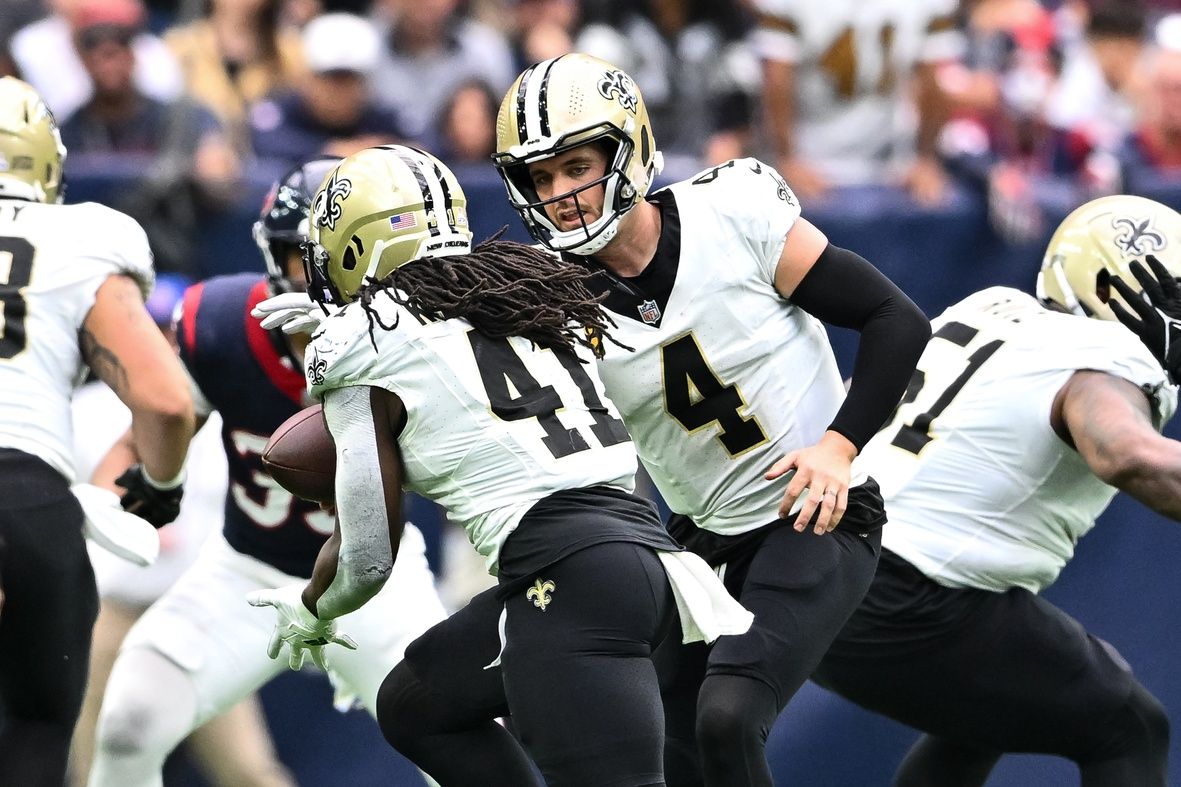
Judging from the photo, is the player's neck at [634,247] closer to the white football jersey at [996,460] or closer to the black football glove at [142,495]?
the white football jersey at [996,460]

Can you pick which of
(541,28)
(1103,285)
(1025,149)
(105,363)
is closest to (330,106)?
(541,28)

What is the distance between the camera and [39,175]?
4.06 meters

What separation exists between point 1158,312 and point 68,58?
3.89m

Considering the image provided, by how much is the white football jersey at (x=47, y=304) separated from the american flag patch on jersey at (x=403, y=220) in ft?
3.05

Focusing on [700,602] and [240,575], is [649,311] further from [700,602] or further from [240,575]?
[240,575]

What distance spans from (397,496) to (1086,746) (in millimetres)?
1751

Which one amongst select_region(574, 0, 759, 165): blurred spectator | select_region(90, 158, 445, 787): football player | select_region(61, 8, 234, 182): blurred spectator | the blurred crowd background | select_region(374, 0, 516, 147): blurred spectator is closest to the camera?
select_region(90, 158, 445, 787): football player

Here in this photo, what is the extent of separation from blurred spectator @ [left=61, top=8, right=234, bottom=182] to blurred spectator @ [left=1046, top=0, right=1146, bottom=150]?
3.35m

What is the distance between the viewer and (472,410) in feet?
10.3

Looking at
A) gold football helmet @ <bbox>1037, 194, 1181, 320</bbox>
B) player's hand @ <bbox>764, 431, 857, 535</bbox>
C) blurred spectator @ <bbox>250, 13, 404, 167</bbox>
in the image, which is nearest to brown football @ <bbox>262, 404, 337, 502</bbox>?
player's hand @ <bbox>764, 431, 857, 535</bbox>

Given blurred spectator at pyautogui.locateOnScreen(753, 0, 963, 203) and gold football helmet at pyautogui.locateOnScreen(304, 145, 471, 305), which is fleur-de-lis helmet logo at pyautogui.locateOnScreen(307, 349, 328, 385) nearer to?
gold football helmet at pyautogui.locateOnScreen(304, 145, 471, 305)

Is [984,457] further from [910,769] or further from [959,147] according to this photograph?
[959,147]

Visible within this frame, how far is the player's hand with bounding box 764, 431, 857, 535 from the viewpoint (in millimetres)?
3398

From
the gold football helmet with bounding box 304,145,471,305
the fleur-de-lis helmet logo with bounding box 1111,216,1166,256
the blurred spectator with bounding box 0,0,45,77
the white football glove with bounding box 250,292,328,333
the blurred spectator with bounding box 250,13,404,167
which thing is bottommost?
the blurred spectator with bounding box 250,13,404,167
